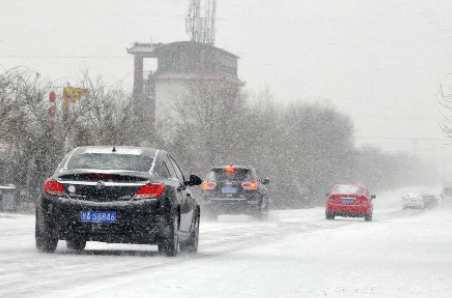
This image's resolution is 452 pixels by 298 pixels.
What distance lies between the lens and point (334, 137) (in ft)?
393

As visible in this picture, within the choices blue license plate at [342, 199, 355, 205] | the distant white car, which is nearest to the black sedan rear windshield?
blue license plate at [342, 199, 355, 205]

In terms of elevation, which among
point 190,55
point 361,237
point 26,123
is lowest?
point 361,237

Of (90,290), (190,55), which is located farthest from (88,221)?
(190,55)

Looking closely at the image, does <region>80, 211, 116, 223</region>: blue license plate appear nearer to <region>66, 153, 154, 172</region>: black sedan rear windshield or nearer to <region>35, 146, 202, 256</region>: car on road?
<region>35, 146, 202, 256</region>: car on road

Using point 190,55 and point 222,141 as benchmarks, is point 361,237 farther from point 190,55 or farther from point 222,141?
point 190,55

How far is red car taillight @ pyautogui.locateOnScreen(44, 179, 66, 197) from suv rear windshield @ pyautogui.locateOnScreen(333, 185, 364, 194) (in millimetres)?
26233

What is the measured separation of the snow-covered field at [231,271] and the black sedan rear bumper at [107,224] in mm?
308

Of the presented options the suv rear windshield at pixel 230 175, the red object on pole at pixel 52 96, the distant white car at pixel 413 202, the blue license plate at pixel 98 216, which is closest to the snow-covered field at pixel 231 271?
the blue license plate at pixel 98 216

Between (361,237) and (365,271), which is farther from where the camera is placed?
(361,237)

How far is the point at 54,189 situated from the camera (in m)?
14.3

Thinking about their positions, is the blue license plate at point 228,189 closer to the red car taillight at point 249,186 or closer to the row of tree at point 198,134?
the red car taillight at point 249,186

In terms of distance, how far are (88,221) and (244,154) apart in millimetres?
49674

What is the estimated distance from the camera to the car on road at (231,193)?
106ft

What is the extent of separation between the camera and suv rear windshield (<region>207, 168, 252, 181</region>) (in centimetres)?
3269
